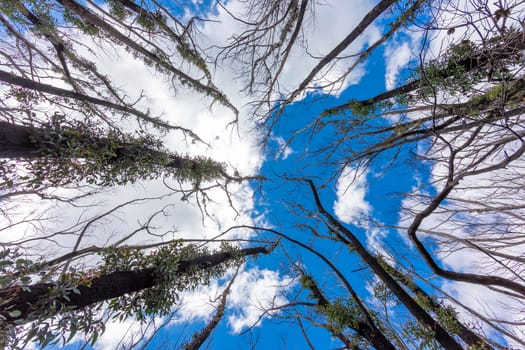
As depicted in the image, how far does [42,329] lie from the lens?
2.04 meters

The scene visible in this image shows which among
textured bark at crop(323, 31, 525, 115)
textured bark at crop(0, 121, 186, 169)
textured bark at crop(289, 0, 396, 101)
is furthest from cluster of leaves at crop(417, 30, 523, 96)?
textured bark at crop(0, 121, 186, 169)

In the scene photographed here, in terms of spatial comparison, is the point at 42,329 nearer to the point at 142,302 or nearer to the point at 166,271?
the point at 142,302

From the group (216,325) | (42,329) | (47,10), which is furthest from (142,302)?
(47,10)

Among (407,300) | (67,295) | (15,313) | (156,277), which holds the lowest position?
(407,300)

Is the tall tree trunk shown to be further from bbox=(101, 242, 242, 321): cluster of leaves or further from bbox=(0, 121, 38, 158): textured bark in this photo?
bbox=(0, 121, 38, 158): textured bark

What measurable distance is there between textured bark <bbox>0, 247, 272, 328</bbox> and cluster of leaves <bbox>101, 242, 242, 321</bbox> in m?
0.14

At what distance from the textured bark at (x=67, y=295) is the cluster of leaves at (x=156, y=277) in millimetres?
137

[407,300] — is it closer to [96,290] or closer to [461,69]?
[461,69]

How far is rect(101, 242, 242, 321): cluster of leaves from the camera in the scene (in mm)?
3172

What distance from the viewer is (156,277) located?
3.60 metres

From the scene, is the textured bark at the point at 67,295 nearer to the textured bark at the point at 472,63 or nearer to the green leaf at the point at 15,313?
the green leaf at the point at 15,313

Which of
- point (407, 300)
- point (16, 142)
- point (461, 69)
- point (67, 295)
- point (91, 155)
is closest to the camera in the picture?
point (67, 295)

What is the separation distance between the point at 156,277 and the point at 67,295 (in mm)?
1403

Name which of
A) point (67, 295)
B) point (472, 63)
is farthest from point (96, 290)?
point (472, 63)
